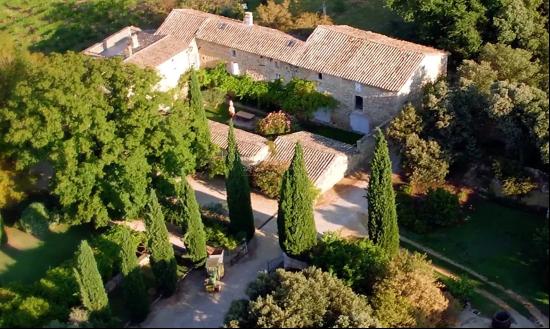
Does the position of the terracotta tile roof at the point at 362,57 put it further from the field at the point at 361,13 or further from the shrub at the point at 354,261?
the shrub at the point at 354,261

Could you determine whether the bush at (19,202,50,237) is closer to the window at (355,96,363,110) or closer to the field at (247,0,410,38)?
the window at (355,96,363,110)

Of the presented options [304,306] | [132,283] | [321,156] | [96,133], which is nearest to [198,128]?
[96,133]

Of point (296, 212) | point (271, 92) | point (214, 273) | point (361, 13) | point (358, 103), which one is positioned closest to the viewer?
point (296, 212)

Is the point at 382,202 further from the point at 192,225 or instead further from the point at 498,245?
the point at 192,225

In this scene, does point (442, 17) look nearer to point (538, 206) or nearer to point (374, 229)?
point (538, 206)

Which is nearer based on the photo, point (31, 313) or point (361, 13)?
point (31, 313)

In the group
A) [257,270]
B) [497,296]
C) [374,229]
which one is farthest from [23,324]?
[497,296]
